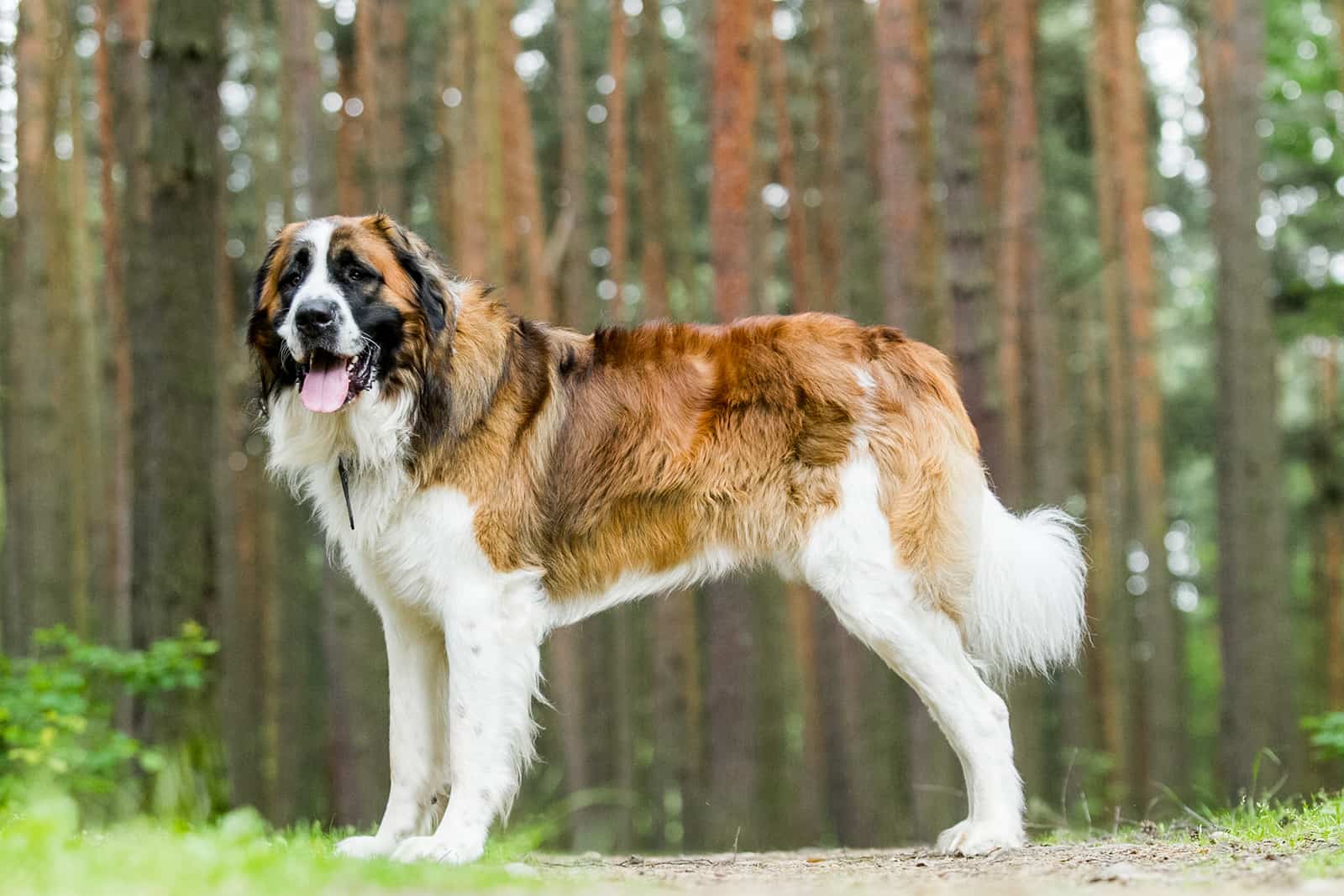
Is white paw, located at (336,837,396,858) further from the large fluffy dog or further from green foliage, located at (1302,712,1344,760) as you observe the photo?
green foliage, located at (1302,712,1344,760)

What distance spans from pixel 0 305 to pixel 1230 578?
12119 mm

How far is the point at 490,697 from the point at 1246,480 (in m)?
6.17

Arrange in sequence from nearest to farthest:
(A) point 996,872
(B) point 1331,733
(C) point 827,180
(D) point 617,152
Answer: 1. (A) point 996,872
2. (B) point 1331,733
3. (C) point 827,180
4. (D) point 617,152

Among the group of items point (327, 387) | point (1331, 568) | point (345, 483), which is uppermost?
point (327, 387)

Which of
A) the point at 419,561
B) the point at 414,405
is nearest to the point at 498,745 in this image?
the point at 419,561

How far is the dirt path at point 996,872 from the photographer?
3740 millimetres

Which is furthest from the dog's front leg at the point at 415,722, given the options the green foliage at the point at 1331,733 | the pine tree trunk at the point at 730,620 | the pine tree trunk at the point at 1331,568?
the pine tree trunk at the point at 1331,568

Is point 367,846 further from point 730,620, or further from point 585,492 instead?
point 730,620

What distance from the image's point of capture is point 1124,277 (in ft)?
52.1

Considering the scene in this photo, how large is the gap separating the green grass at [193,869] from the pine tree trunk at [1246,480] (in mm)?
6669

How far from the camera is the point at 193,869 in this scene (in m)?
3.31

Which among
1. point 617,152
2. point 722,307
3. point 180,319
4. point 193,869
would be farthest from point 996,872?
point 617,152

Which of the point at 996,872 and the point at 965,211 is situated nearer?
the point at 996,872

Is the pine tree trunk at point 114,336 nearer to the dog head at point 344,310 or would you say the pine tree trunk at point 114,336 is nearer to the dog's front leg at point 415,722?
the dog head at point 344,310
